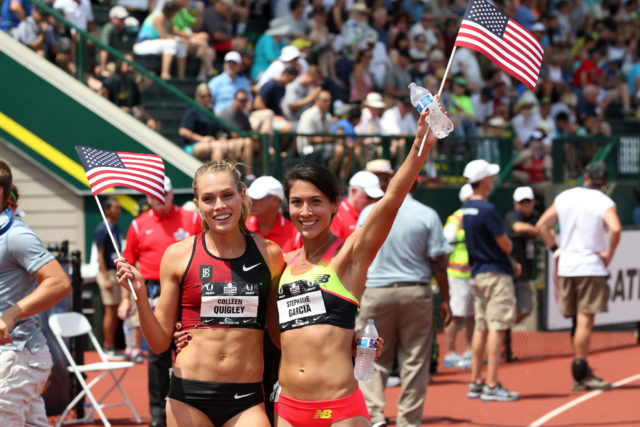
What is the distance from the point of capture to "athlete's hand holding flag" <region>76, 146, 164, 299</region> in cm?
511

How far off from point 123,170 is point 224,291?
3.40 feet

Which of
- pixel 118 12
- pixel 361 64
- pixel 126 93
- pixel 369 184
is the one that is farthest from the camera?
pixel 361 64

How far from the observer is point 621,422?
28.8 ft

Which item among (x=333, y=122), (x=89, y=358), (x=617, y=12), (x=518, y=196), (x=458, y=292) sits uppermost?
(x=617, y=12)

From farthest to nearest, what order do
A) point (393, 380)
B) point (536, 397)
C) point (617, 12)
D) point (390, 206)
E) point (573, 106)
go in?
point (617, 12), point (573, 106), point (393, 380), point (536, 397), point (390, 206)

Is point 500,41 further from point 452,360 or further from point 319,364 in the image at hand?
point 452,360

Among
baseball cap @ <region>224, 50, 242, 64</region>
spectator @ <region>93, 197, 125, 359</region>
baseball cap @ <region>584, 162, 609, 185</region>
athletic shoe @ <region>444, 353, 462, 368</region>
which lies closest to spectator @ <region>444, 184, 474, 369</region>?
athletic shoe @ <region>444, 353, 462, 368</region>

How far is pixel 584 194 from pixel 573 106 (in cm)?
1163

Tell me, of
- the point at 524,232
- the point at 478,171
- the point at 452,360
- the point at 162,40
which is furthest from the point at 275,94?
the point at 478,171

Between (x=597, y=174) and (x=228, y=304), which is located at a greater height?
(x=597, y=174)

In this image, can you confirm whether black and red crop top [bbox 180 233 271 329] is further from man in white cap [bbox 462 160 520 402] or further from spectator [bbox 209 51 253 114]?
spectator [bbox 209 51 253 114]

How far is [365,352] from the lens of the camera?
4.59m

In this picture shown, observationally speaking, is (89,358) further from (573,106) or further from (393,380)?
(573,106)

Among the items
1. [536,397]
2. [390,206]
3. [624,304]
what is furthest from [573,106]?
[390,206]
